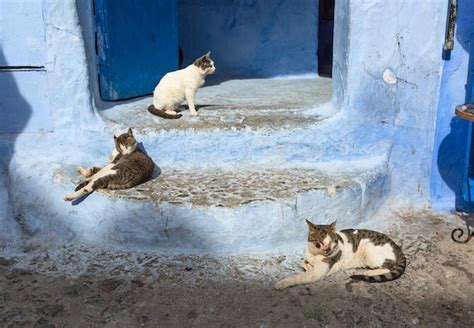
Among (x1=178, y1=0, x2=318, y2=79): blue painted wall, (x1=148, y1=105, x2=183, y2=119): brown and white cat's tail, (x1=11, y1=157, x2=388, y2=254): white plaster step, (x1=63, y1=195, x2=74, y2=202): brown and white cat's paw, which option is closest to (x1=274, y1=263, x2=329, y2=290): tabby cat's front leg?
(x1=11, y1=157, x2=388, y2=254): white plaster step

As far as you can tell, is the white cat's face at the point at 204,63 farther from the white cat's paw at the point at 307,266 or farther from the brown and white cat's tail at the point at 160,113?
the white cat's paw at the point at 307,266

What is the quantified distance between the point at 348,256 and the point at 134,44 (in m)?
3.14

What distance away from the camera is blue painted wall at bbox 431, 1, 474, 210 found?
4.46m

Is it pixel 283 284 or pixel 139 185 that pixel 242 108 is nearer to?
pixel 139 185

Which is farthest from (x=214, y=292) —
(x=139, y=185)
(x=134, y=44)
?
(x=134, y=44)

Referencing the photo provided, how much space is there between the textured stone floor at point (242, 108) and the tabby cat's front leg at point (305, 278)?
1.42m

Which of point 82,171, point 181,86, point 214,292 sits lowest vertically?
point 214,292

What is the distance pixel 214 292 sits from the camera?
3537mm

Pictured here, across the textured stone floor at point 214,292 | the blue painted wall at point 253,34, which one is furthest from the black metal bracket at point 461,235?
the blue painted wall at point 253,34

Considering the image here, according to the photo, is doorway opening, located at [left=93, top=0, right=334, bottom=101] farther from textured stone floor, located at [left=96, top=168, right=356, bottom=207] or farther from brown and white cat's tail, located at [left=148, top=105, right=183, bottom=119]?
textured stone floor, located at [left=96, top=168, right=356, bottom=207]

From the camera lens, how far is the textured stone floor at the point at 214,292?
327 centimetres

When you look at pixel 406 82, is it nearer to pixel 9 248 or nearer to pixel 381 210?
pixel 381 210

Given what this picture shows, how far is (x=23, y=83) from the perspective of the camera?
4.52 m

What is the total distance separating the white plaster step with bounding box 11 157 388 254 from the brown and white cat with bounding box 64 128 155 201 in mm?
70
